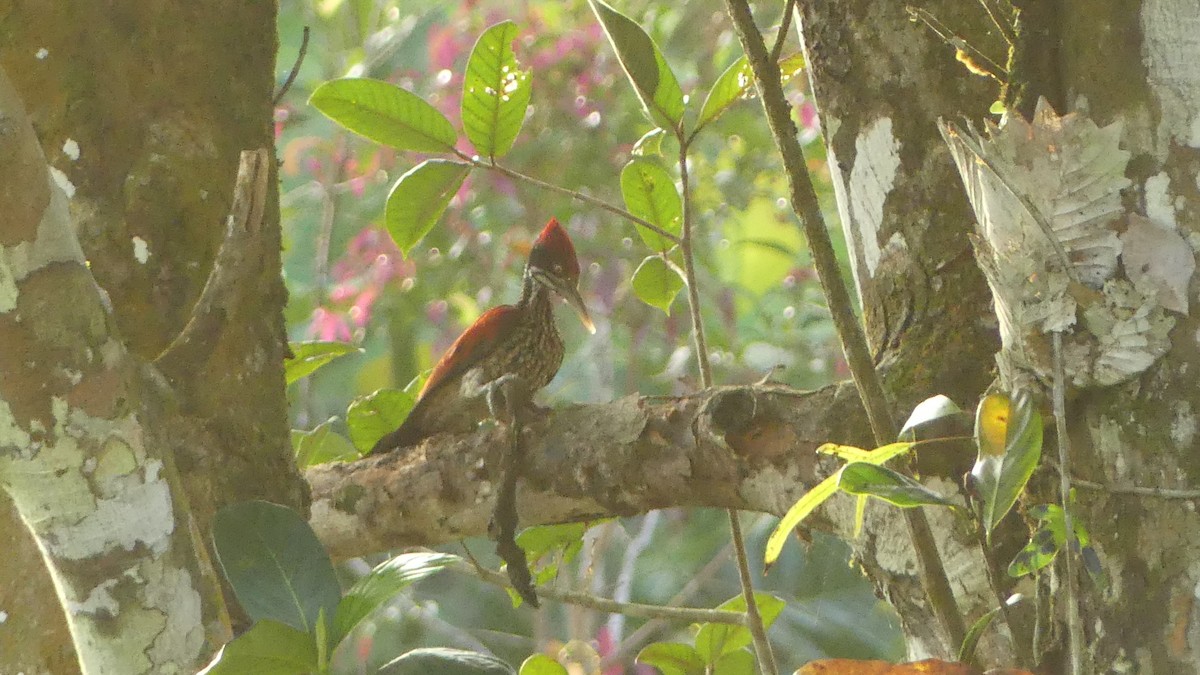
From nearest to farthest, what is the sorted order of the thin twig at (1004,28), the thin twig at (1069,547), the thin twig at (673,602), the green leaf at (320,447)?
the thin twig at (1069,547) < the thin twig at (1004,28) < the green leaf at (320,447) < the thin twig at (673,602)

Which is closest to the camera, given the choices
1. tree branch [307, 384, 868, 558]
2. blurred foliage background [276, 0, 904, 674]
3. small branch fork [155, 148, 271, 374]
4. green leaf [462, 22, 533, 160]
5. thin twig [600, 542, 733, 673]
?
small branch fork [155, 148, 271, 374]

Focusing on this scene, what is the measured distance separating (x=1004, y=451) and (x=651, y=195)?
1035mm

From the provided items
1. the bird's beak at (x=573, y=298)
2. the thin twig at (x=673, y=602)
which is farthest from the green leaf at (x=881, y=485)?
the thin twig at (x=673, y=602)

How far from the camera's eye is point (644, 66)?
135cm

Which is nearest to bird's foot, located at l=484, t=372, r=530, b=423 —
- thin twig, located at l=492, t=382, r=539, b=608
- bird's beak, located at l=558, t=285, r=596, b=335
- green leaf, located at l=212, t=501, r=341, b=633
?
thin twig, located at l=492, t=382, r=539, b=608

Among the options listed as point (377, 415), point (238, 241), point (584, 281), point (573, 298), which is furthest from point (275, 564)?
point (584, 281)

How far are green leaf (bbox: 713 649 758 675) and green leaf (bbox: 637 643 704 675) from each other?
2.7 inches

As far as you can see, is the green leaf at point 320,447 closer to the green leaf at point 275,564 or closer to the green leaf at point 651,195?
the green leaf at point 651,195

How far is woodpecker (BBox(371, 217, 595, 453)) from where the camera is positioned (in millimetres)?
2441

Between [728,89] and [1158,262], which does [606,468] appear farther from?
[1158,262]

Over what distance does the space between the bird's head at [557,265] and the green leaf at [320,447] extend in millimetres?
948

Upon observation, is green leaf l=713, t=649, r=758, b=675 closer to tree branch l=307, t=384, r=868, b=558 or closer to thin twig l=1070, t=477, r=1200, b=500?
tree branch l=307, t=384, r=868, b=558

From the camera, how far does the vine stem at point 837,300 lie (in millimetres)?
815

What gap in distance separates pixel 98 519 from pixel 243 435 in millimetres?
401
